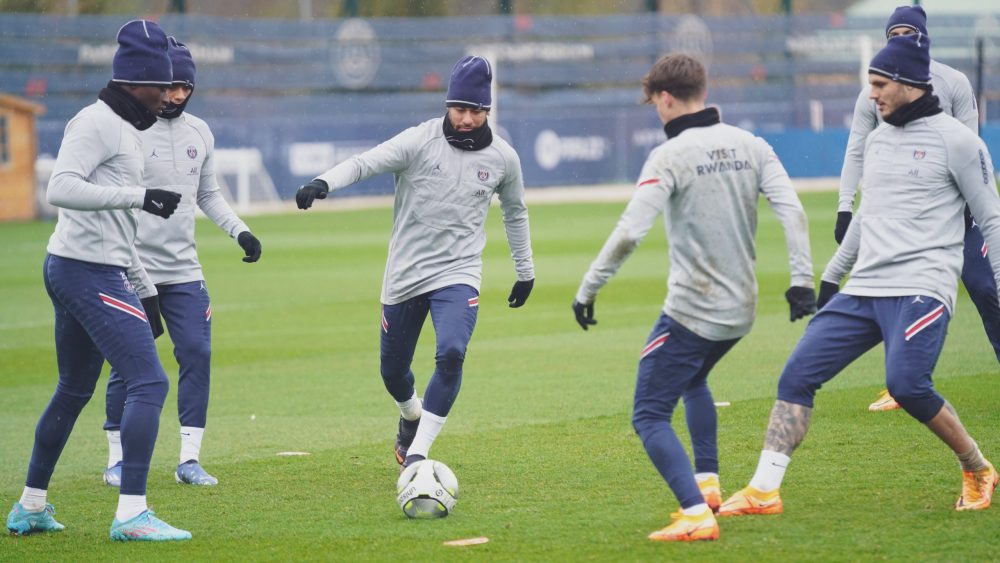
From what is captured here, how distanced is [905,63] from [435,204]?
2.52 m

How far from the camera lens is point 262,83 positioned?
41094 mm

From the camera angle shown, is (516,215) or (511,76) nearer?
(516,215)

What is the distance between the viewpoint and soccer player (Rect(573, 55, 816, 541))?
5738 mm

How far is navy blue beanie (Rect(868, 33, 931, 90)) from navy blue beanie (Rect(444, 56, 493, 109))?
203cm

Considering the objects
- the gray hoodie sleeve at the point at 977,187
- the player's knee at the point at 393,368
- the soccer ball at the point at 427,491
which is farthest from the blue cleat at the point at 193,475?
the gray hoodie sleeve at the point at 977,187

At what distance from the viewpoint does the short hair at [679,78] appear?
575cm

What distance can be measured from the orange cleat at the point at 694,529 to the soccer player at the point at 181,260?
286 cm

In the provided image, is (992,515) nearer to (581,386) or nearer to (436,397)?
(436,397)

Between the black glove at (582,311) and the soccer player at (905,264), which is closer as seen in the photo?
the black glove at (582,311)

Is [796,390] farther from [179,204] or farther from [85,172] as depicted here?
[179,204]

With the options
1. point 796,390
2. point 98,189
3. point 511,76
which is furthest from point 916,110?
point 511,76

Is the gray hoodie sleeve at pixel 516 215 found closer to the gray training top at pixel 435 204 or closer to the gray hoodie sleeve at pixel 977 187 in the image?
the gray training top at pixel 435 204

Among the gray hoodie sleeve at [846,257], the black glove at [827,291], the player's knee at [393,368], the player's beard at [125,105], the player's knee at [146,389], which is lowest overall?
the player's knee at [393,368]

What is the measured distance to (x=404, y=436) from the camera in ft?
25.8
